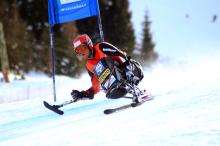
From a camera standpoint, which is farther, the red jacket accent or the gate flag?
the gate flag

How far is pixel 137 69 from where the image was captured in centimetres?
1017

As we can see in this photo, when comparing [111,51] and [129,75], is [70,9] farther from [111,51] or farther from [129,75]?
[129,75]

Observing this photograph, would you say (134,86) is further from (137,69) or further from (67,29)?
(67,29)

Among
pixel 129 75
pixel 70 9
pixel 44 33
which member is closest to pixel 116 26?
pixel 44 33

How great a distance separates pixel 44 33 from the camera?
112 feet

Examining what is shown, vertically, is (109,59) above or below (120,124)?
above

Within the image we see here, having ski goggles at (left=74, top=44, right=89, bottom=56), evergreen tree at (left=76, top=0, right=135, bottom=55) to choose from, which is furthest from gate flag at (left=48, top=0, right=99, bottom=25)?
evergreen tree at (left=76, top=0, right=135, bottom=55)

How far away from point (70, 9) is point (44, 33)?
2088 centimetres

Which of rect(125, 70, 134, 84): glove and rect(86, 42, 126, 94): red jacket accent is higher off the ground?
rect(86, 42, 126, 94): red jacket accent

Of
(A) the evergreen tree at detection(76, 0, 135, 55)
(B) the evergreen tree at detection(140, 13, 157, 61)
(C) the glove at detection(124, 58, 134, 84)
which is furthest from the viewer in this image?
(B) the evergreen tree at detection(140, 13, 157, 61)

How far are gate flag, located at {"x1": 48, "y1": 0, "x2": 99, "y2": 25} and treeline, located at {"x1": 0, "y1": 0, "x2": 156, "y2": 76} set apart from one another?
14.8 metres

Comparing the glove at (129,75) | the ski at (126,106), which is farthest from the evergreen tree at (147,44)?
the glove at (129,75)

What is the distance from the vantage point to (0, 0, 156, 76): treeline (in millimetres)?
30422

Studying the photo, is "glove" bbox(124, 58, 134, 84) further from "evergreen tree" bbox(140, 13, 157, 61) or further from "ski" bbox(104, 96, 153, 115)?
"evergreen tree" bbox(140, 13, 157, 61)
